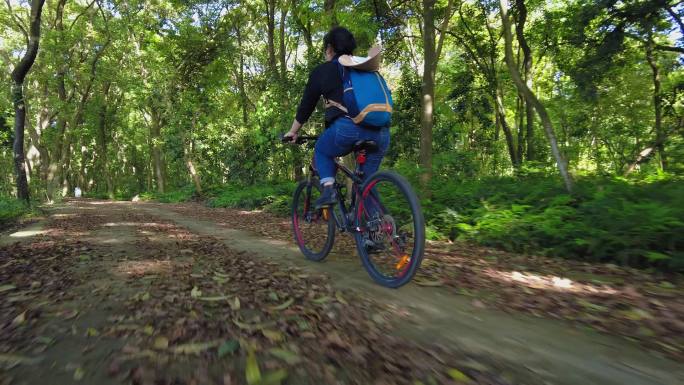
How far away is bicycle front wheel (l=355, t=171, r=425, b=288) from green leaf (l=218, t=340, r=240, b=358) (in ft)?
4.68


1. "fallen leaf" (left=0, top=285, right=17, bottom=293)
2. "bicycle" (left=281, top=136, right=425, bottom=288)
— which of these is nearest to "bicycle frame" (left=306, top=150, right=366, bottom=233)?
"bicycle" (left=281, top=136, right=425, bottom=288)

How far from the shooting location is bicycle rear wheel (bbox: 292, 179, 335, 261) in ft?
13.3

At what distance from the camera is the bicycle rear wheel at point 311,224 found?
4043mm

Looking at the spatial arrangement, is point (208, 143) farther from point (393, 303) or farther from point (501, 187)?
point (393, 303)

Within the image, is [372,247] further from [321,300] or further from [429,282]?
[321,300]

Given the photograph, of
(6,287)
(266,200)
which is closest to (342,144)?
(6,287)

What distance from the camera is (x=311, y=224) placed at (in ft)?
14.6

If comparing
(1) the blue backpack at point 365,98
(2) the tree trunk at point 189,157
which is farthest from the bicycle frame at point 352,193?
(2) the tree trunk at point 189,157

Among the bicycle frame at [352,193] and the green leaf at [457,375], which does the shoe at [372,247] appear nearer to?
the bicycle frame at [352,193]

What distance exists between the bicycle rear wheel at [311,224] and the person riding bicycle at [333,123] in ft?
1.07

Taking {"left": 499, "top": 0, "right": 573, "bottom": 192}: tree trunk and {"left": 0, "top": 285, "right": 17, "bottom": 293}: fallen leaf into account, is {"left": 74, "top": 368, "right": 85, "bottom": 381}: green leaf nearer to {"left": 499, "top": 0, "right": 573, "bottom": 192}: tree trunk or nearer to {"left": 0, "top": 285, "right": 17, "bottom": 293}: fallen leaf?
{"left": 0, "top": 285, "right": 17, "bottom": 293}: fallen leaf

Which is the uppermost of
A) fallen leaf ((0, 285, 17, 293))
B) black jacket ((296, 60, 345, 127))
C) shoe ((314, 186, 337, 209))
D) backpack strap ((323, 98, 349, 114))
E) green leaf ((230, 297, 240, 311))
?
black jacket ((296, 60, 345, 127))

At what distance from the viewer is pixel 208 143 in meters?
18.8

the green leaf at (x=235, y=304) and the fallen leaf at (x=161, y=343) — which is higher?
the fallen leaf at (x=161, y=343)
